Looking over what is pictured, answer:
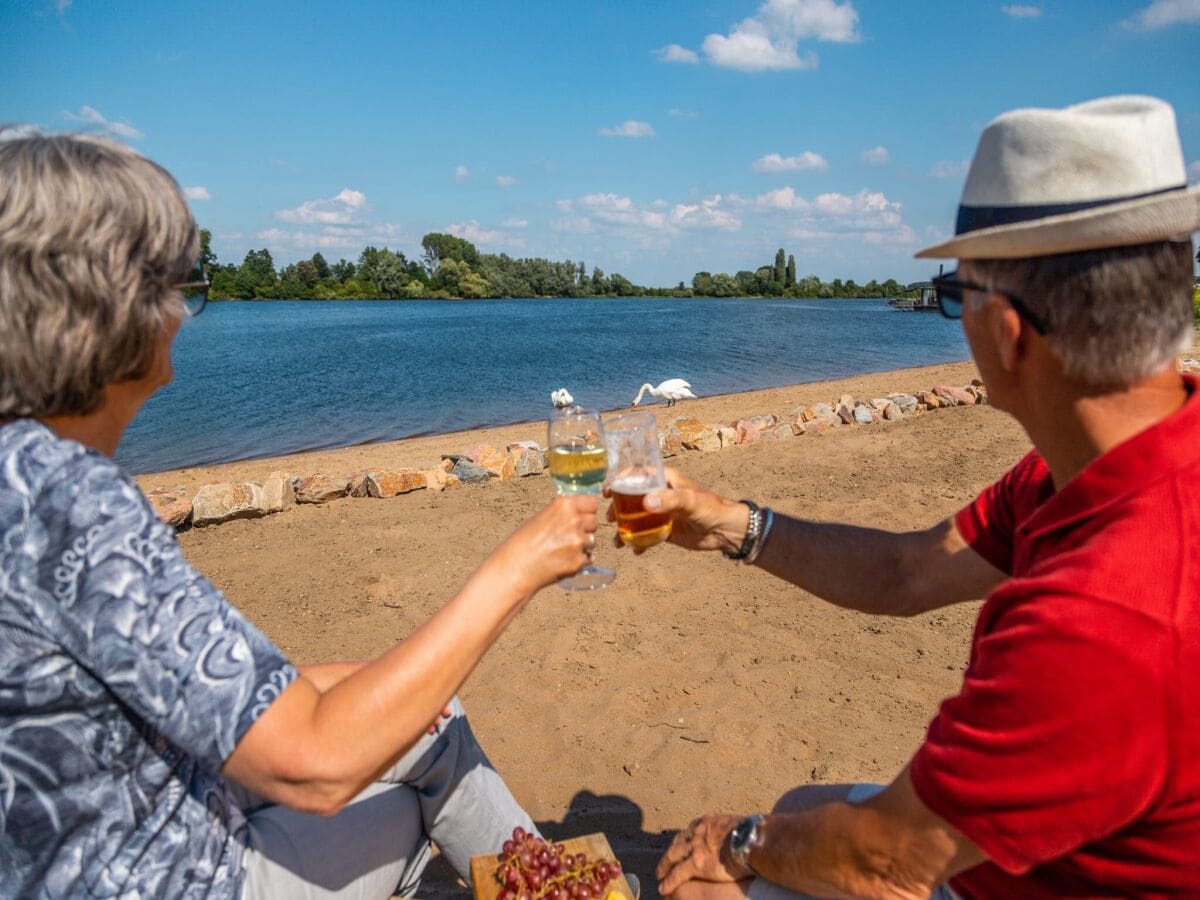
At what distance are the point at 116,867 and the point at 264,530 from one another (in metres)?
6.30

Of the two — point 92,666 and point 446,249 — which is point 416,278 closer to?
point 446,249

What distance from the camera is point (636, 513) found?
2.70 meters

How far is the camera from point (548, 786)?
3.98 metres

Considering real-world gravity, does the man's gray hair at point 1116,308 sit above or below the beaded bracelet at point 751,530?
above

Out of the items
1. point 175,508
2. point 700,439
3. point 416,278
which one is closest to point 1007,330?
point 175,508

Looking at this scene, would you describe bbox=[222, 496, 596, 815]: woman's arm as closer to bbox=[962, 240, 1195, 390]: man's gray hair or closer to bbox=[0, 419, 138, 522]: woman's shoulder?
bbox=[0, 419, 138, 522]: woman's shoulder

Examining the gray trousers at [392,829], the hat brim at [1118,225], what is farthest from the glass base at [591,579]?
the hat brim at [1118,225]

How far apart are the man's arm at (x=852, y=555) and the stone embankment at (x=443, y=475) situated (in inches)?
127

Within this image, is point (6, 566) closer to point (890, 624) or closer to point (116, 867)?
point (116, 867)

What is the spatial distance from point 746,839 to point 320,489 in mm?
7053

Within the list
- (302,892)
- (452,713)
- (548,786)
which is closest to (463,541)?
(548,786)

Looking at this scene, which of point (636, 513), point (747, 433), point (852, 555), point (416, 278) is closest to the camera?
point (636, 513)

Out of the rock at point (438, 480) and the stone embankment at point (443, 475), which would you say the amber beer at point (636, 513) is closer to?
the stone embankment at point (443, 475)

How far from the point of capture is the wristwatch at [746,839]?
2.11m
